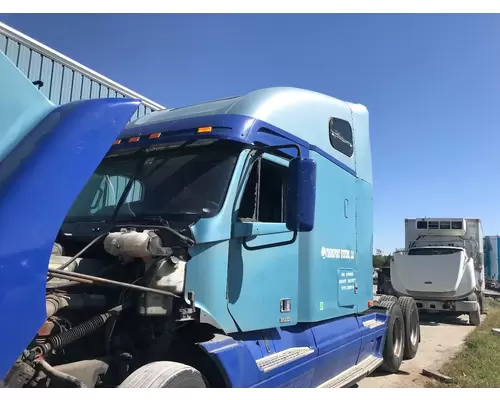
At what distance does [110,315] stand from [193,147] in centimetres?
154

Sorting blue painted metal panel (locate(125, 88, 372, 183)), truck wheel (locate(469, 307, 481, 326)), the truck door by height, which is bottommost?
truck wheel (locate(469, 307, 481, 326))

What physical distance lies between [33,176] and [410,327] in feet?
23.7

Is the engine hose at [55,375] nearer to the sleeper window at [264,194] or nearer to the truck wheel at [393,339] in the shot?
the sleeper window at [264,194]

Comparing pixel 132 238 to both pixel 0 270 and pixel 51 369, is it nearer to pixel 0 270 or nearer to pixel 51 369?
pixel 51 369

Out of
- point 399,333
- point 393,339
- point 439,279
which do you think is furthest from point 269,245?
point 439,279

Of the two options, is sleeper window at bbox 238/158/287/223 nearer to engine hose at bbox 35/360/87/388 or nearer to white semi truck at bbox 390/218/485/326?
engine hose at bbox 35/360/87/388

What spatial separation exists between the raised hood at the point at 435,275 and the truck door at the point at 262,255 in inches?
422

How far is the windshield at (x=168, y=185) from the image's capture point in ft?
12.4

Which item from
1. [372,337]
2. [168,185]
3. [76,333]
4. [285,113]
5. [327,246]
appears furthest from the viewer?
[372,337]

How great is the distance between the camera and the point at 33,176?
230 centimetres

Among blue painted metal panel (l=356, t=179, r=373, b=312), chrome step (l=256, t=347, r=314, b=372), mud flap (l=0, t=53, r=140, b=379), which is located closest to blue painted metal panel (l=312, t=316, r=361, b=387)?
chrome step (l=256, t=347, r=314, b=372)

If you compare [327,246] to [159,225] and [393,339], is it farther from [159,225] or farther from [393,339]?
[393,339]

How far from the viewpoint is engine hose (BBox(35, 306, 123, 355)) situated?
2868mm

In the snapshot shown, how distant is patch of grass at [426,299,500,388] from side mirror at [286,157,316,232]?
4.23m
